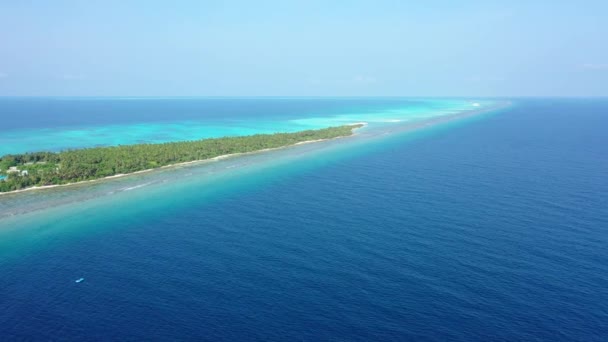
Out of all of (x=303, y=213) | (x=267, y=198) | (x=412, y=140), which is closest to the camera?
(x=303, y=213)

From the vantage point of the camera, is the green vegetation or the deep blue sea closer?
the deep blue sea

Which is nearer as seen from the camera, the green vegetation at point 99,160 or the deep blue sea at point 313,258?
the deep blue sea at point 313,258

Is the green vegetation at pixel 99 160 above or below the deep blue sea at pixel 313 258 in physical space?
above

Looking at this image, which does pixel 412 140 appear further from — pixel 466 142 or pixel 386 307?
pixel 386 307

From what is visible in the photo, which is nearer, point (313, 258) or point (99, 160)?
point (313, 258)

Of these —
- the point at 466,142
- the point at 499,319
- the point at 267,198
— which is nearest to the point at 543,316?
the point at 499,319
